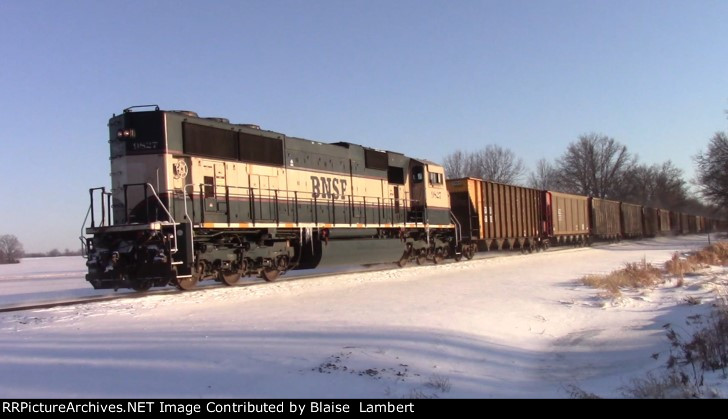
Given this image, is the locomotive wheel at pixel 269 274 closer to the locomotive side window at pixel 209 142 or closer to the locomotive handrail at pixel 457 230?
the locomotive side window at pixel 209 142

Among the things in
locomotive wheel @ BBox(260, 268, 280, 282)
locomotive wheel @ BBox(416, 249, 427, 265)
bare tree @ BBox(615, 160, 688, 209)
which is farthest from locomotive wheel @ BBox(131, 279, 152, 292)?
bare tree @ BBox(615, 160, 688, 209)

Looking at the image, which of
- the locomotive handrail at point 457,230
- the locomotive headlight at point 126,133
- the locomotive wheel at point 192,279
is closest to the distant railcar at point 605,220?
the locomotive handrail at point 457,230

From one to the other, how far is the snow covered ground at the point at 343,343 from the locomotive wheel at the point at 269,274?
94.1 inches

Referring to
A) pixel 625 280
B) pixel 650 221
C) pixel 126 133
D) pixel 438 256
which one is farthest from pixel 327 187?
pixel 650 221

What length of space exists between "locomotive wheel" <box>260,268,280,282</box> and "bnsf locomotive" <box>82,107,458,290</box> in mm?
33

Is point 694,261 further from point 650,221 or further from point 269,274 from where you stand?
point 650,221

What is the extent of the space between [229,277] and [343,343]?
7383 mm

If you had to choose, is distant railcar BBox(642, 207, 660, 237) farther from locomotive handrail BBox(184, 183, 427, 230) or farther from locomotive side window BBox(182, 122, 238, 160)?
locomotive side window BBox(182, 122, 238, 160)

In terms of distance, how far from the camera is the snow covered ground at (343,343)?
5156 mm
